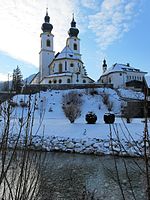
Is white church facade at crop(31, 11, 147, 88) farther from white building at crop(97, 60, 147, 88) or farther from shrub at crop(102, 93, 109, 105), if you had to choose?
shrub at crop(102, 93, 109, 105)

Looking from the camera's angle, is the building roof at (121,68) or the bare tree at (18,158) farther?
the building roof at (121,68)

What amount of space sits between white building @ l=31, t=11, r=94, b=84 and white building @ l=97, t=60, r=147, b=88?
4.61 m

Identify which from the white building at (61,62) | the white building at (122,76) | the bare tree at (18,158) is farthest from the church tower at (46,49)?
the bare tree at (18,158)

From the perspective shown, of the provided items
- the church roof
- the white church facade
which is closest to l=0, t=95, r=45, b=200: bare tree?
the white church facade

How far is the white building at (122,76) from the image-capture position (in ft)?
202

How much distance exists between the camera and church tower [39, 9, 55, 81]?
68.6 meters

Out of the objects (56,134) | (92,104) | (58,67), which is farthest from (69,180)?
(58,67)

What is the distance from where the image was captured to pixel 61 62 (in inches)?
2539

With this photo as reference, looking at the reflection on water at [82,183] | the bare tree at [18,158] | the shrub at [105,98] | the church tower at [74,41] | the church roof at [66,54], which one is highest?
the church tower at [74,41]

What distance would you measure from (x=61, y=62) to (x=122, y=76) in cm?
1495

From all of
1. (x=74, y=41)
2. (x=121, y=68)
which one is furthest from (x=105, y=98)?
(x=74, y=41)

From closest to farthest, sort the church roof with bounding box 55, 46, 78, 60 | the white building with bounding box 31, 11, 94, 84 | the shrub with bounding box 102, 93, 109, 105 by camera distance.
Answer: the shrub with bounding box 102, 93, 109, 105
the white building with bounding box 31, 11, 94, 84
the church roof with bounding box 55, 46, 78, 60

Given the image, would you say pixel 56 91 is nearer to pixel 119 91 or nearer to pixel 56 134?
pixel 119 91

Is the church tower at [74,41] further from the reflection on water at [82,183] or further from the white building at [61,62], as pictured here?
the reflection on water at [82,183]
